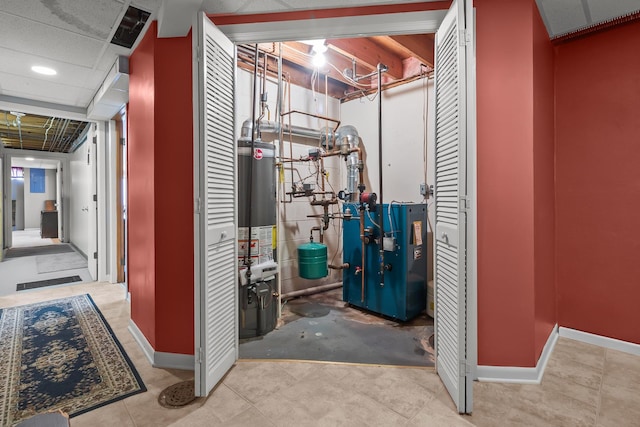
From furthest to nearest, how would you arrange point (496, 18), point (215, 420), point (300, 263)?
point (300, 263) → point (496, 18) → point (215, 420)

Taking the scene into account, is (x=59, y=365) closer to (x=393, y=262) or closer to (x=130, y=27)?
(x=130, y=27)

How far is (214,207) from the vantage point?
6.17ft

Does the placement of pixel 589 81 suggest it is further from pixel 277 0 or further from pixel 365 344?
pixel 365 344

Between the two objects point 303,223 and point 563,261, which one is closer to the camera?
point 563,261

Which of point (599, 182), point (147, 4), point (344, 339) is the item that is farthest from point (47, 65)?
point (599, 182)

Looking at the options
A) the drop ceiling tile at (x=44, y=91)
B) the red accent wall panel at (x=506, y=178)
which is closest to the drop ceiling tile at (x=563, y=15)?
the red accent wall panel at (x=506, y=178)

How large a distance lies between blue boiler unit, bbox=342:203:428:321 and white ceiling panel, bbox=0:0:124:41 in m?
2.48

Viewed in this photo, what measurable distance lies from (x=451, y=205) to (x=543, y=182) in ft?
3.10

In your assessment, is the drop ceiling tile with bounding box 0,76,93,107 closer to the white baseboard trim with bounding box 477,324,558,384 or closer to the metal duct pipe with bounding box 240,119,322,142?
the metal duct pipe with bounding box 240,119,322,142

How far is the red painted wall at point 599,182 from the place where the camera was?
227cm

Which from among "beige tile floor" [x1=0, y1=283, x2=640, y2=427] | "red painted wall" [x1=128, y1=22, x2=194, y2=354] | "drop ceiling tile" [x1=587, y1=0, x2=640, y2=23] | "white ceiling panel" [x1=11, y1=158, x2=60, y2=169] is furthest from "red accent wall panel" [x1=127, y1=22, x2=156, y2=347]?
"white ceiling panel" [x1=11, y1=158, x2=60, y2=169]

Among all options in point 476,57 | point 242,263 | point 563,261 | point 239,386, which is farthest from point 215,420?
point 563,261

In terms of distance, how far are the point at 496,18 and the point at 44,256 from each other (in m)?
8.21

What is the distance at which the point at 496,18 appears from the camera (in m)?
1.90
